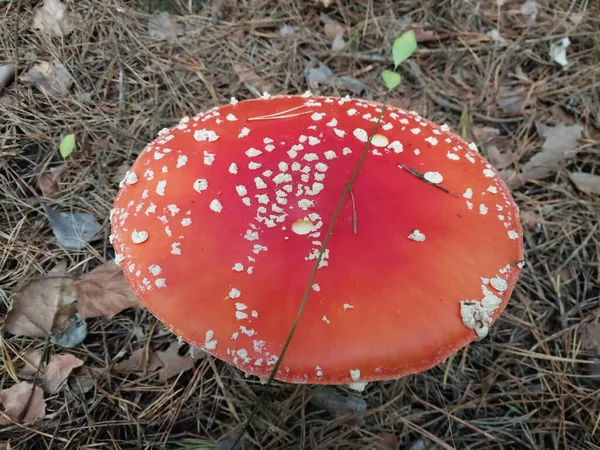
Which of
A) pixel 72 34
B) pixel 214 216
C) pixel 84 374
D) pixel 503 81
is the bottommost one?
pixel 84 374

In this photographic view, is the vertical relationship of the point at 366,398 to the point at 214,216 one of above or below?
below

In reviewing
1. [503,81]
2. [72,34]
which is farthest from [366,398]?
[72,34]

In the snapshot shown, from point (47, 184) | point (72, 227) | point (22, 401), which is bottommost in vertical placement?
point (22, 401)

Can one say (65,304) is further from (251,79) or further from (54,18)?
(54,18)

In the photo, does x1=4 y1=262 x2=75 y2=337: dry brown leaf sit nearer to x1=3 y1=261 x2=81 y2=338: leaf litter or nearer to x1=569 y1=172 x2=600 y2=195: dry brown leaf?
x1=3 y1=261 x2=81 y2=338: leaf litter

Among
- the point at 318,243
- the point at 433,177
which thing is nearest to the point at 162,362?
the point at 318,243

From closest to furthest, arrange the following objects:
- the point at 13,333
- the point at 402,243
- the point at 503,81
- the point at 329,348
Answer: the point at 329,348, the point at 402,243, the point at 13,333, the point at 503,81

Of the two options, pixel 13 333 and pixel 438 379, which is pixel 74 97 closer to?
pixel 13 333
